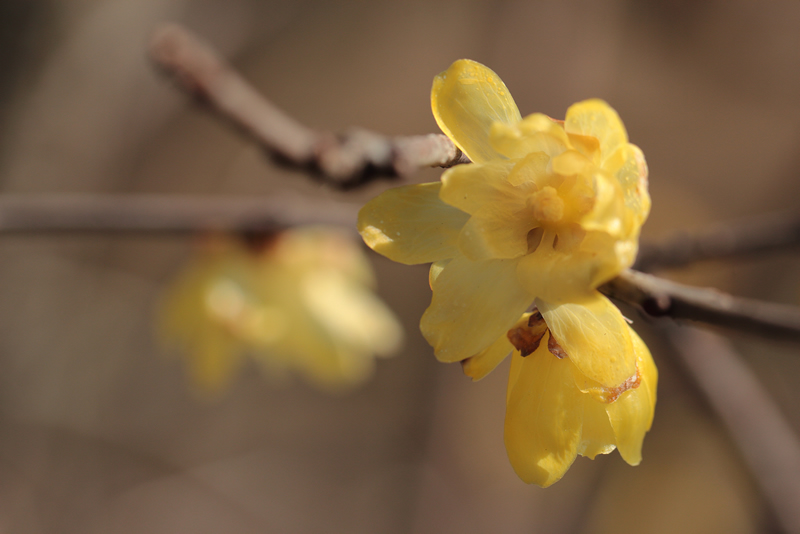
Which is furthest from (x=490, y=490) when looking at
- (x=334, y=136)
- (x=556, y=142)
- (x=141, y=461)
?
(x=556, y=142)

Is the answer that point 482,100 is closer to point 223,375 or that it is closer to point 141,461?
point 223,375

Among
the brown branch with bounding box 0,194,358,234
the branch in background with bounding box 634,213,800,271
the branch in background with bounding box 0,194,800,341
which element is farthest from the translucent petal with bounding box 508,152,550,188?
the brown branch with bounding box 0,194,358,234

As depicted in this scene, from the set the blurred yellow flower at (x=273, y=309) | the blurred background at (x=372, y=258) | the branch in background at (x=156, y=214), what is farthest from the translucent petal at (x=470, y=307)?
the blurred background at (x=372, y=258)

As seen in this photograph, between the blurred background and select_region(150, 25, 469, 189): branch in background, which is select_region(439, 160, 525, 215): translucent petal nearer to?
select_region(150, 25, 469, 189): branch in background

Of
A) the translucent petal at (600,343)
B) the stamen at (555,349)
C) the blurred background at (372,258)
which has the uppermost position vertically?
the translucent petal at (600,343)

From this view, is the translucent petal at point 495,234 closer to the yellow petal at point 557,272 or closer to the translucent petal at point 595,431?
the yellow petal at point 557,272
